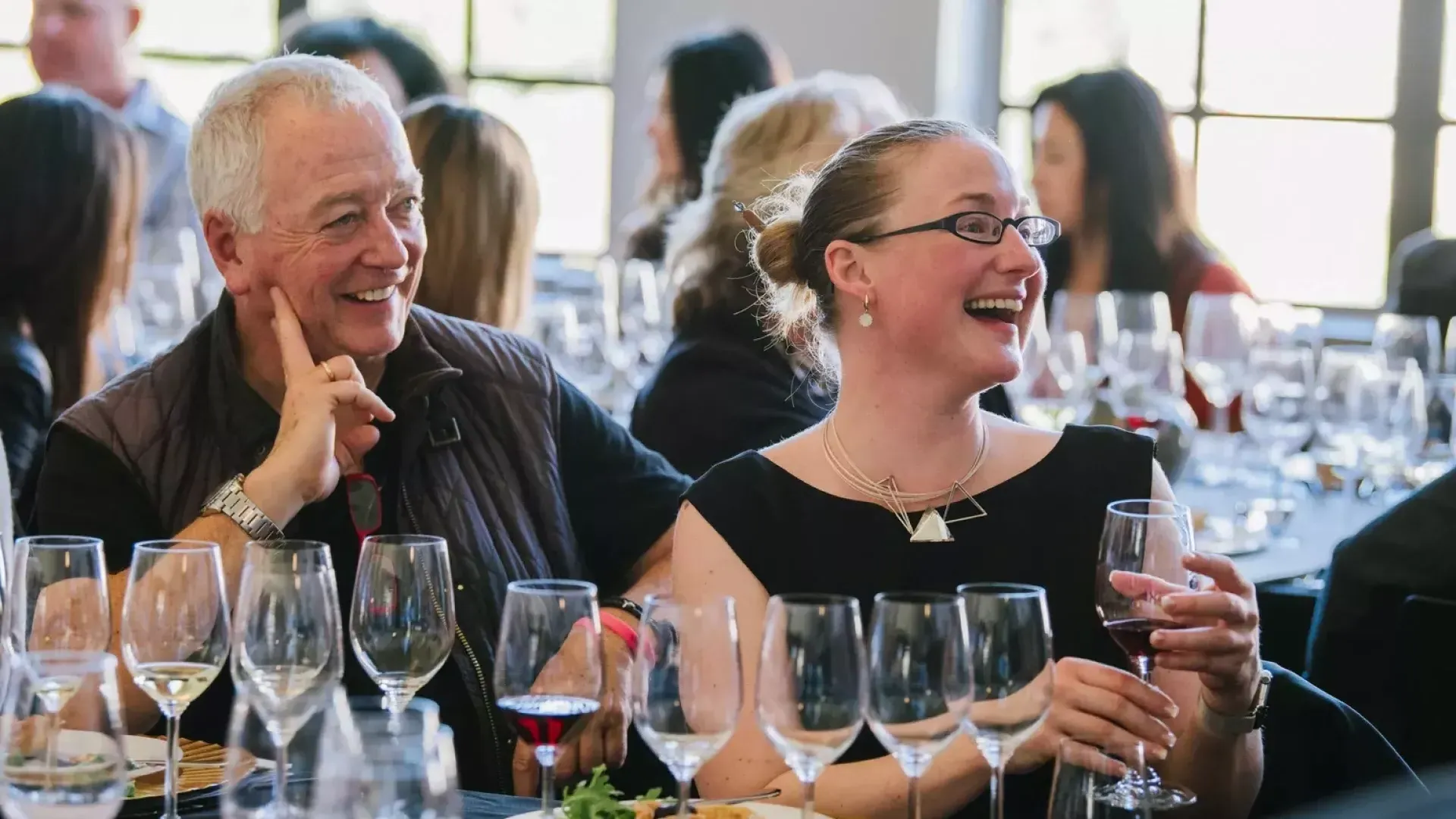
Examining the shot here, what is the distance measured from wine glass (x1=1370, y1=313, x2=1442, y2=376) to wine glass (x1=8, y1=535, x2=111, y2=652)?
12.3 ft

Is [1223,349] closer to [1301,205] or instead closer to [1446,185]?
[1301,205]

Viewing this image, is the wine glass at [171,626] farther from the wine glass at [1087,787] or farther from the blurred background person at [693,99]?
the blurred background person at [693,99]

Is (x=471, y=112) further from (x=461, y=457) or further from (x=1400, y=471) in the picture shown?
(x=1400, y=471)

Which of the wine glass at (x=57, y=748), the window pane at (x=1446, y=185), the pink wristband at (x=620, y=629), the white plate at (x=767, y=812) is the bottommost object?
the white plate at (x=767, y=812)

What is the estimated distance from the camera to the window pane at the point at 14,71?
773 cm

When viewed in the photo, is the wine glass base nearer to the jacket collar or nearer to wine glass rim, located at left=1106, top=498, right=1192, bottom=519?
wine glass rim, located at left=1106, top=498, right=1192, bottom=519

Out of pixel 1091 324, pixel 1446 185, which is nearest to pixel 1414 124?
pixel 1446 185

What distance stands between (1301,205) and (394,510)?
18.7 ft

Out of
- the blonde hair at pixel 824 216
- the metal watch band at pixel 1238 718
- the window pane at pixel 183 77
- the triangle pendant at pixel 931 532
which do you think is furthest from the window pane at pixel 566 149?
the metal watch band at pixel 1238 718

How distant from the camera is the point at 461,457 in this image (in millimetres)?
2459

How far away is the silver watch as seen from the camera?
214 cm

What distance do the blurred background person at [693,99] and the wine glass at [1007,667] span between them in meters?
4.23

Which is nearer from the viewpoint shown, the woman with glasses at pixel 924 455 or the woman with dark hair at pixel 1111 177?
the woman with glasses at pixel 924 455

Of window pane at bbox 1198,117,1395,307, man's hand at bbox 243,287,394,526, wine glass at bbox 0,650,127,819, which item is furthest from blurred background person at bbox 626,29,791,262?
wine glass at bbox 0,650,127,819
